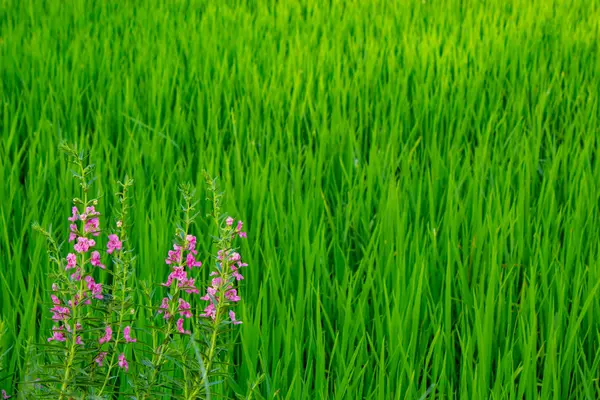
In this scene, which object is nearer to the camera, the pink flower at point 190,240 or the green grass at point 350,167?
the pink flower at point 190,240

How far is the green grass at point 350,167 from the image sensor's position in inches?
53.1

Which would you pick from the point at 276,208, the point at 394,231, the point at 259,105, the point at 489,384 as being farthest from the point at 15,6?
the point at 489,384

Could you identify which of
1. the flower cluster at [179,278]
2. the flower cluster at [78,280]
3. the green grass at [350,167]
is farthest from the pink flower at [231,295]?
the green grass at [350,167]

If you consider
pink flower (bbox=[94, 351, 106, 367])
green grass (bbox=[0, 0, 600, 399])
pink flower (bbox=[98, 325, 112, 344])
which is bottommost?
green grass (bbox=[0, 0, 600, 399])

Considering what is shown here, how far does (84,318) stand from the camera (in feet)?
2.92

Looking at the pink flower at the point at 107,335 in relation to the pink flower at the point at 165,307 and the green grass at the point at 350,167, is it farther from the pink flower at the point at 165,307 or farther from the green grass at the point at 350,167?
the green grass at the point at 350,167

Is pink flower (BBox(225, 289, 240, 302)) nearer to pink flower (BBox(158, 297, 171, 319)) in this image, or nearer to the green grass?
pink flower (BBox(158, 297, 171, 319))

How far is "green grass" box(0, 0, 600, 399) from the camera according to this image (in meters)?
1.35

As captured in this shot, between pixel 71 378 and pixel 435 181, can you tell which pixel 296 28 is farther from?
pixel 71 378

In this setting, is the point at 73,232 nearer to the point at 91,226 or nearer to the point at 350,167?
the point at 91,226

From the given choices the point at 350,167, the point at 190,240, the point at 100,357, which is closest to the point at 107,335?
the point at 100,357

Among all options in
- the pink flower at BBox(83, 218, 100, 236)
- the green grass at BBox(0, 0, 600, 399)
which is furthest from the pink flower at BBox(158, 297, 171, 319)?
the green grass at BBox(0, 0, 600, 399)

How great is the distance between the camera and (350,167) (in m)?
2.16

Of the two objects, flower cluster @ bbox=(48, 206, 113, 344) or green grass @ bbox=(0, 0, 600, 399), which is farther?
green grass @ bbox=(0, 0, 600, 399)
